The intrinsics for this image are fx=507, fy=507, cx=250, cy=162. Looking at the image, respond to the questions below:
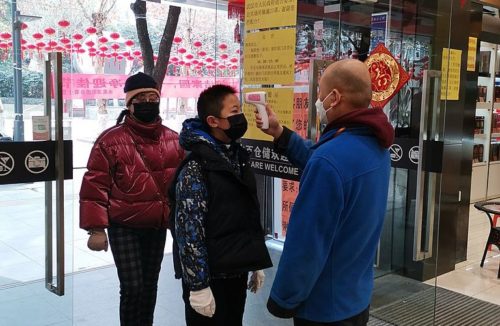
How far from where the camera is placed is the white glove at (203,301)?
1.70m

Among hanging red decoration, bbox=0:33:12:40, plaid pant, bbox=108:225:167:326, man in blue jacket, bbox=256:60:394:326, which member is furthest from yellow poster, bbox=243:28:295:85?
hanging red decoration, bbox=0:33:12:40

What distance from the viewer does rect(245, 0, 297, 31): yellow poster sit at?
254cm

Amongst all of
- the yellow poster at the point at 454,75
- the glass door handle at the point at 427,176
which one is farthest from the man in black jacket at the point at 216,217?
the yellow poster at the point at 454,75

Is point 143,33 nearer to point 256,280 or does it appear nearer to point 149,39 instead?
point 149,39

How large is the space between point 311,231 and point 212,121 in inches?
Result: 26.4

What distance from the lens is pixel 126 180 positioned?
236 centimetres

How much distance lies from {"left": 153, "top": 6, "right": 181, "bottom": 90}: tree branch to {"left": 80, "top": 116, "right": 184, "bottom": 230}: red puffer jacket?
3.97m

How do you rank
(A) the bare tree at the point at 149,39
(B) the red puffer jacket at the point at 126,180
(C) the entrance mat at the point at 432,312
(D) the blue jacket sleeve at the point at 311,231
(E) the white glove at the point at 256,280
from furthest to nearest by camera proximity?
(A) the bare tree at the point at 149,39
(C) the entrance mat at the point at 432,312
(B) the red puffer jacket at the point at 126,180
(E) the white glove at the point at 256,280
(D) the blue jacket sleeve at the point at 311,231

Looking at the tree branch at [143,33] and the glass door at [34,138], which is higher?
the tree branch at [143,33]

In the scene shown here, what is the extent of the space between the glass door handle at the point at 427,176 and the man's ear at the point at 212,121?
5.62 ft

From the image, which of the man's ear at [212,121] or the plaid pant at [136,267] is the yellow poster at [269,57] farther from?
the plaid pant at [136,267]

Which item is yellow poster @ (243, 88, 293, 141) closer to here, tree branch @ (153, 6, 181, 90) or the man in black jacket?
the man in black jacket

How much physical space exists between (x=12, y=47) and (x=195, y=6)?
3.82 meters

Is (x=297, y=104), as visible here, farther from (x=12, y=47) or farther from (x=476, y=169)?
(x=476, y=169)
